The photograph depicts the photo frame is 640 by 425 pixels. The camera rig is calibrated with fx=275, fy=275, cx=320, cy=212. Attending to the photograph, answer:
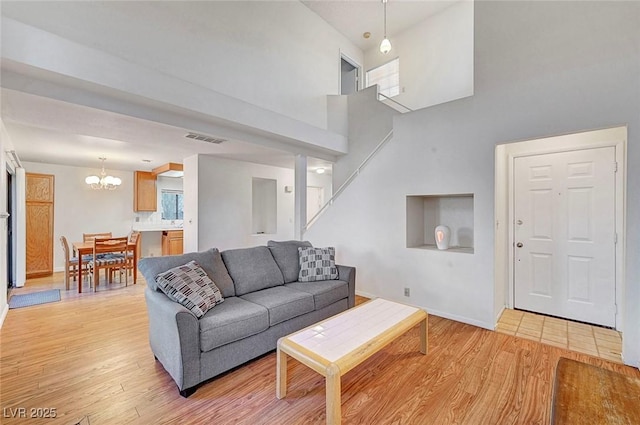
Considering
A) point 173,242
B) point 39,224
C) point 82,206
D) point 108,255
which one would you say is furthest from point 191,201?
point 39,224

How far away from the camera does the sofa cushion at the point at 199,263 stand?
2.39 m

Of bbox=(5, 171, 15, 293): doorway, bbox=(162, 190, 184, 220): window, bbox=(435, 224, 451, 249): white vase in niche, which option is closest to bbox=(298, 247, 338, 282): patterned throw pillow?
bbox=(435, 224, 451, 249): white vase in niche

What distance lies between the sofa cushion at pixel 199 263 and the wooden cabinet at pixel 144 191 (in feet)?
17.9

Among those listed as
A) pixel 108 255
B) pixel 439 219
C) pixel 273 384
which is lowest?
pixel 273 384

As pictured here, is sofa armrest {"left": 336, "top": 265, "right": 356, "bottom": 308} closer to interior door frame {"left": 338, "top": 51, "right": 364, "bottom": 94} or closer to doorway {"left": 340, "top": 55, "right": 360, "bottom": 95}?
interior door frame {"left": 338, "top": 51, "right": 364, "bottom": 94}

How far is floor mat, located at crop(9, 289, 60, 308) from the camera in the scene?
152 inches

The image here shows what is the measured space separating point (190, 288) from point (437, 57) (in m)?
6.28

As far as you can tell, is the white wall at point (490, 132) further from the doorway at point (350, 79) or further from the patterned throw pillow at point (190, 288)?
the doorway at point (350, 79)

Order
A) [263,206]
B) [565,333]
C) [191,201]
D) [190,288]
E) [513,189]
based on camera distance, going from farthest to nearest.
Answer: [263,206], [191,201], [513,189], [565,333], [190,288]

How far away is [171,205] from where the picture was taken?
7.79 meters

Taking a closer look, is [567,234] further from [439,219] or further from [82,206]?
[82,206]

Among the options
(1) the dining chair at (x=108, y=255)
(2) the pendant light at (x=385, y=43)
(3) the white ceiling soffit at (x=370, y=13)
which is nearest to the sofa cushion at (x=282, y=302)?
(2) the pendant light at (x=385, y=43)

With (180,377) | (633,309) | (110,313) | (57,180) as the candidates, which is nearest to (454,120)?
(633,309)

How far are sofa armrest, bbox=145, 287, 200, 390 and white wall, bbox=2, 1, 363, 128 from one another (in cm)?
237
